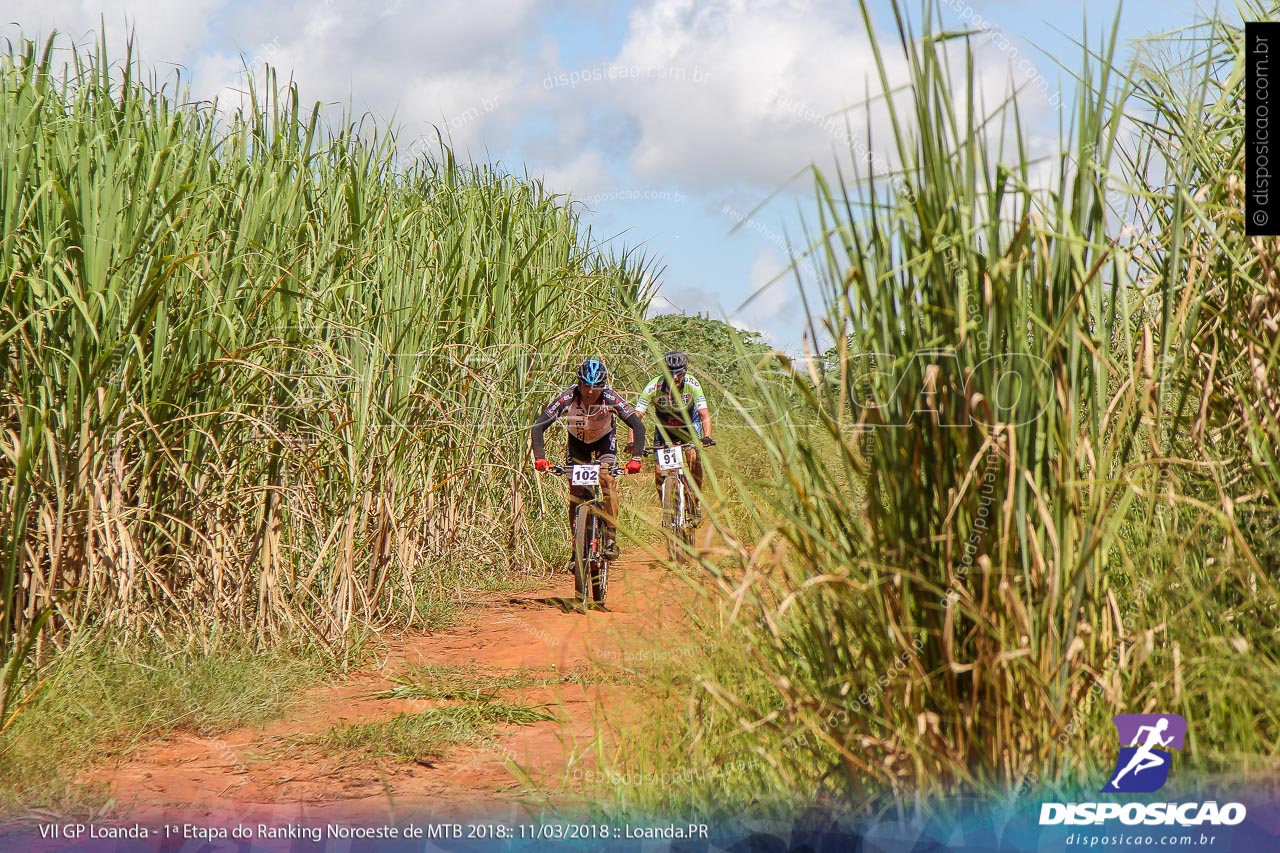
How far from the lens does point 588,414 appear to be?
310 inches

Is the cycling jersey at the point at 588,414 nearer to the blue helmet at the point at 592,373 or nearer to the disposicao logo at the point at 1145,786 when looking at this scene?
the blue helmet at the point at 592,373

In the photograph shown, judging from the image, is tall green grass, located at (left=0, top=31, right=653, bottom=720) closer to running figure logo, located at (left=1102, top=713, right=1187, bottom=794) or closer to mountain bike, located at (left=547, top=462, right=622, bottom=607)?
mountain bike, located at (left=547, top=462, right=622, bottom=607)

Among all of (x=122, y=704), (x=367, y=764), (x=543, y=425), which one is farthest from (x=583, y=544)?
(x=122, y=704)

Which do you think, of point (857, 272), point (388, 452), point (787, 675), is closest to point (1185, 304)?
point (857, 272)

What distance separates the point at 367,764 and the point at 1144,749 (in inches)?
124

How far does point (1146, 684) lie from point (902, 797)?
2.18 ft

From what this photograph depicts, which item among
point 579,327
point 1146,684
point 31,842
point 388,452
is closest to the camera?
point 1146,684

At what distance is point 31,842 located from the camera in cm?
354

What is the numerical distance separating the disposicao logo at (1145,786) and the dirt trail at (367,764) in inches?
55.2

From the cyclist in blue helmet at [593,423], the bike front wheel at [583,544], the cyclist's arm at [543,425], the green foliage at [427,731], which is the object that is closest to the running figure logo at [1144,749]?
the green foliage at [427,731]

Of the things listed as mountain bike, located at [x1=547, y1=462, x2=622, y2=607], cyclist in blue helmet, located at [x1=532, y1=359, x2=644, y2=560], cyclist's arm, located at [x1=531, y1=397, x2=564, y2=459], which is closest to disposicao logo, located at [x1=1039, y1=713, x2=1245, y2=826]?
mountain bike, located at [x1=547, y1=462, x2=622, y2=607]

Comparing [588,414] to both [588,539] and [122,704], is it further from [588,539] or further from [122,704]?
[122,704]

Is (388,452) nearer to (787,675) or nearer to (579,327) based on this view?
(579,327)

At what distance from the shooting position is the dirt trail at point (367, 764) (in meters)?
3.87
